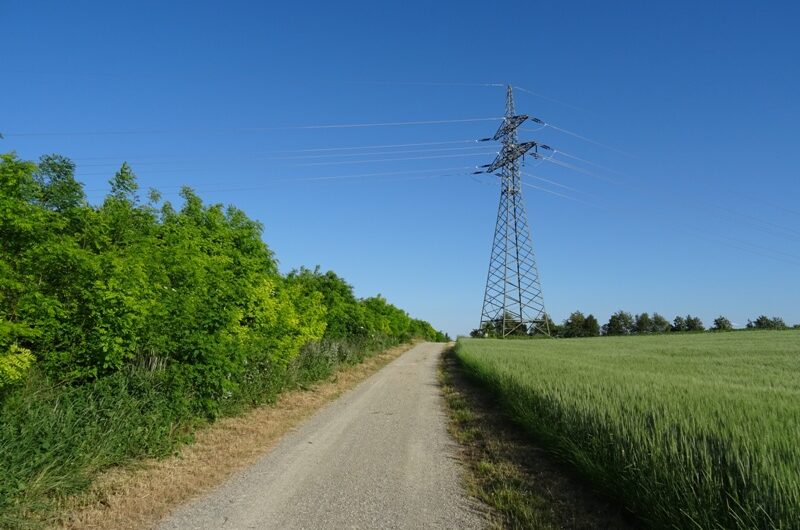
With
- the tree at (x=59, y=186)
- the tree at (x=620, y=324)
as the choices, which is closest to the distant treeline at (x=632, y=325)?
the tree at (x=620, y=324)

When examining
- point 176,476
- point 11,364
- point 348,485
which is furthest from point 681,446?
point 11,364

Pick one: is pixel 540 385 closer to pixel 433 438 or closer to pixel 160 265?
pixel 433 438

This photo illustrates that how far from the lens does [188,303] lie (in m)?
8.24

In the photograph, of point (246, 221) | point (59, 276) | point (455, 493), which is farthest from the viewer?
point (246, 221)

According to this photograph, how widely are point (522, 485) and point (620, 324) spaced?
391 ft

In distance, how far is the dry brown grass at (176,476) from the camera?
4854 mm

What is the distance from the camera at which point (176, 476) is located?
6.09 m

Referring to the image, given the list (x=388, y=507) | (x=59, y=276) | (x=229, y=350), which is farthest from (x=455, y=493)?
(x=59, y=276)

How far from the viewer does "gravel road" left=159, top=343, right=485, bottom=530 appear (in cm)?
490

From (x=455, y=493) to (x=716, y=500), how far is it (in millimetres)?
2846

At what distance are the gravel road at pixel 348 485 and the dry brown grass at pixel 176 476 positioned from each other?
0.28 m

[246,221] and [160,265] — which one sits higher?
[246,221]

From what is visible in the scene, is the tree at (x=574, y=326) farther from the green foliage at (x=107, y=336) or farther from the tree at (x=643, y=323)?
the green foliage at (x=107, y=336)

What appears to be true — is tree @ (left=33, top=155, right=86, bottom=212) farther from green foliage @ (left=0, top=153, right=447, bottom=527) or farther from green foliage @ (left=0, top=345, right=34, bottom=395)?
green foliage @ (left=0, top=345, right=34, bottom=395)
